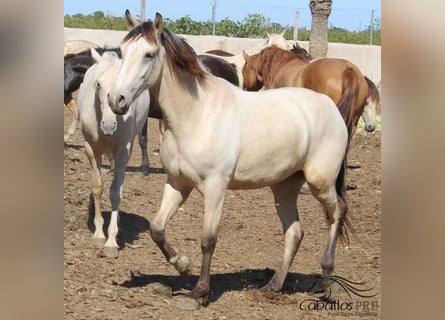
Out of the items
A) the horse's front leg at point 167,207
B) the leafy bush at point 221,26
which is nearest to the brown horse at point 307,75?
the horse's front leg at point 167,207

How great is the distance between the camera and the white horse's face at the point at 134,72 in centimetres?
406

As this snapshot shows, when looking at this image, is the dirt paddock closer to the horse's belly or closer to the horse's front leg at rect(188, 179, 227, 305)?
the horse's front leg at rect(188, 179, 227, 305)

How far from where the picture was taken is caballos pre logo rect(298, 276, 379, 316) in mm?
4832

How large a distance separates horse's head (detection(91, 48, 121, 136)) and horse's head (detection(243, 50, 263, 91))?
4445 millimetres

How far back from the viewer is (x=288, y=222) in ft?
17.0

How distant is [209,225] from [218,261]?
1389 millimetres

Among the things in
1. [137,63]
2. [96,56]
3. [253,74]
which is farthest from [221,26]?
[137,63]

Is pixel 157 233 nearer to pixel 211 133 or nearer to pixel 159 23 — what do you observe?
pixel 211 133

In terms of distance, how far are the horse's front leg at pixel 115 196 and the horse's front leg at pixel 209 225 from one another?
1412mm

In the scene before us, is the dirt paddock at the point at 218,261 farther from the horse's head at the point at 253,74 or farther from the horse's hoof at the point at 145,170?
the horse's head at the point at 253,74

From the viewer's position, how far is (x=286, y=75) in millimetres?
9508

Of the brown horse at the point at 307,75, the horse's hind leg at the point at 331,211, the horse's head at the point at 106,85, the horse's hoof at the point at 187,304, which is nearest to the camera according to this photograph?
the horse's hoof at the point at 187,304
